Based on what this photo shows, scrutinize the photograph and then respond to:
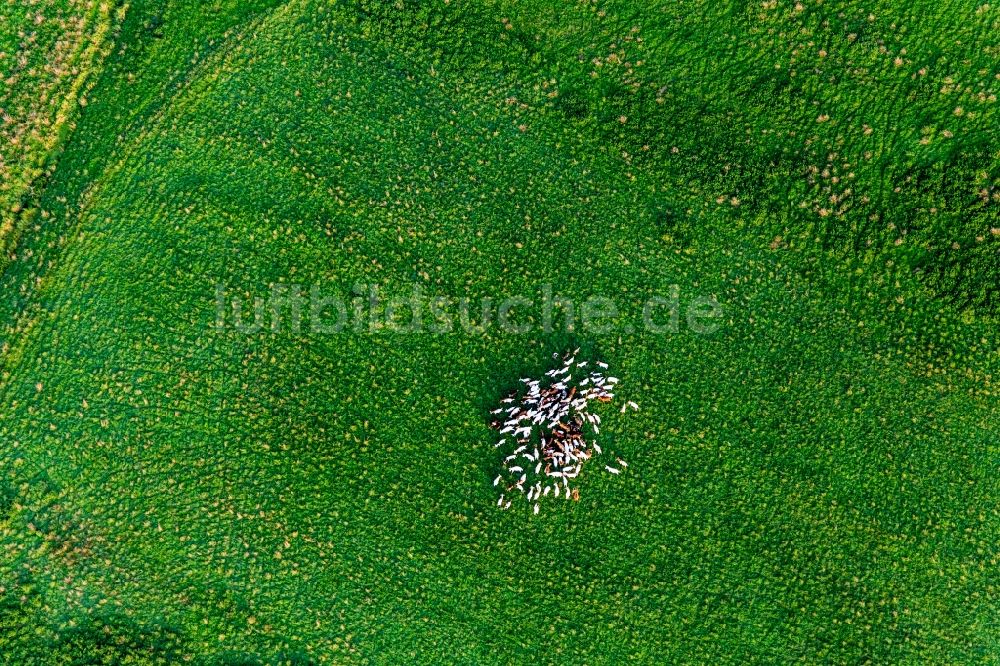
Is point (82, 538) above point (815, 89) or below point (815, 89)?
below

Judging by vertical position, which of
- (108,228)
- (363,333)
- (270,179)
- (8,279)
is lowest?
(363,333)

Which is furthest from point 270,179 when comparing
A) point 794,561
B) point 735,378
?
point 794,561

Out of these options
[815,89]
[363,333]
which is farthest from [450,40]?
[815,89]

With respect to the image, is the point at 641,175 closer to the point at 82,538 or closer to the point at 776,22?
the point at 776,22

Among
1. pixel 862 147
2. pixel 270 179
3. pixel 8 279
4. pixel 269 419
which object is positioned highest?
pixel 862 147

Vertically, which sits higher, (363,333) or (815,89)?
(815,89)

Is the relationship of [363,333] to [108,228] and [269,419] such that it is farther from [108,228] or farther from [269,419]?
[108,228]
